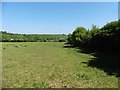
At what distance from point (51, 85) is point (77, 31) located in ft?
175

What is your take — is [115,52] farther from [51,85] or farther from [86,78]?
[51,85]

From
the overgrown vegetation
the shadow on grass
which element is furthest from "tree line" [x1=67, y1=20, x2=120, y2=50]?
the shadow on grass

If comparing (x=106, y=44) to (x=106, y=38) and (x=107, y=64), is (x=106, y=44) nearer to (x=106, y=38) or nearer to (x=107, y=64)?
(x=106, y=38)

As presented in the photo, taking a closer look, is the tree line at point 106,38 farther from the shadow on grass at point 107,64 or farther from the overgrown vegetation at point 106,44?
the shadow on grass at point 107,64

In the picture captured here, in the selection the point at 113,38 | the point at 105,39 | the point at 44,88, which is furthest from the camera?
the point at 105,39

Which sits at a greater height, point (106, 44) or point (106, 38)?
point (106, 38)

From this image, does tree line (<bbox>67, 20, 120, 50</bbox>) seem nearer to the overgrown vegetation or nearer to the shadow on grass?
the overgrown vegetation

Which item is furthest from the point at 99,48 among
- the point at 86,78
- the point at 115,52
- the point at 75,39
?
the point at 86,78

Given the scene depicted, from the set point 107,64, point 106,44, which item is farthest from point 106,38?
point 107,64

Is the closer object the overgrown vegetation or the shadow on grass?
the shadow on grass

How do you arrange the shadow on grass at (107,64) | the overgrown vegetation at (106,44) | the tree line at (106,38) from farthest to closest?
the tree line at (106,38) → the overgrown vegetation at (106,44) → the shadow on grass at (107,64)

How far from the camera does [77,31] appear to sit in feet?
212

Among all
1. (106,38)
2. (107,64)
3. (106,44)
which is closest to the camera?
(107,64)

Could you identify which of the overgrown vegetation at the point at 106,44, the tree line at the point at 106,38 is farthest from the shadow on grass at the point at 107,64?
the tree line at the point at 106,38
